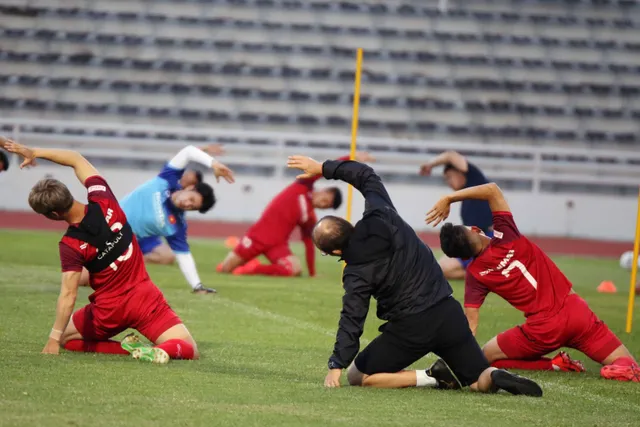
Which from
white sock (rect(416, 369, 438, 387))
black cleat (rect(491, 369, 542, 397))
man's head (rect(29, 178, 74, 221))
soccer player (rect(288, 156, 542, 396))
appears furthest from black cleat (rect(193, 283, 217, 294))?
black cleat (rect(491, 369, 542, 397))

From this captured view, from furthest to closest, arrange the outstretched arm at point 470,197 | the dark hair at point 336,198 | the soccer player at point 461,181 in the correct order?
the dark hair at point 336,198 < the soccer player at point 461,181 < the outstretched arm at point 470,197

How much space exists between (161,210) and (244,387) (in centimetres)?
484

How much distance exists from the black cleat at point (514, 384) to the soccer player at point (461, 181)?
4.14 meters

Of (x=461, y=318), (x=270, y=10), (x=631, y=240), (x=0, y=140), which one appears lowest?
(x=631, y=240)

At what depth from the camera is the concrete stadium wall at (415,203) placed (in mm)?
18828

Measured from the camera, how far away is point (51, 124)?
64.1 feet

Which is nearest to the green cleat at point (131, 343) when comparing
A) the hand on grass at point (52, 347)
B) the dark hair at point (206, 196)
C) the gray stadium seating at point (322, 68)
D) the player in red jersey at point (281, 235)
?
the hand on grass at point (52, 347)

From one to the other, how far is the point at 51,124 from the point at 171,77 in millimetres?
2915

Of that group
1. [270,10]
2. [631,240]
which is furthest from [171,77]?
[631,240]

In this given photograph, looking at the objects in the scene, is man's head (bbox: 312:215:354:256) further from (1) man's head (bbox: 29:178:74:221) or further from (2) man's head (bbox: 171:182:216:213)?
(2) man's head (bbox: 171:182:216:213)

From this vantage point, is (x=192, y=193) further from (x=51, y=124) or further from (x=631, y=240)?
(x=631, y=240)

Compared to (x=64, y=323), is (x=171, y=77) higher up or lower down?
higher up

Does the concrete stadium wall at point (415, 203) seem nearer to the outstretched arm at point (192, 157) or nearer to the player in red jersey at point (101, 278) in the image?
the outstretched arm at point (192, 157)

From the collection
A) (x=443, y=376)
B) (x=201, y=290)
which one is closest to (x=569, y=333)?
(x=443, y=376)
